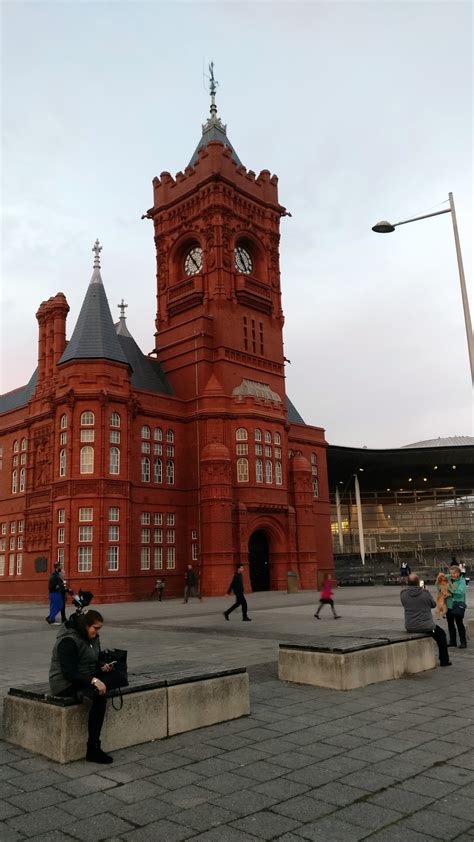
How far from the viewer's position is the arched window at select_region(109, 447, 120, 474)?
38500 mm

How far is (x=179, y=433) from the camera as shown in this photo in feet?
147

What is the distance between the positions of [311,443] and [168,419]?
1484 centimetres

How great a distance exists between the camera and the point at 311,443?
177ft

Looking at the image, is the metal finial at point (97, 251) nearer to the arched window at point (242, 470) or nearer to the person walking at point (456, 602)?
the arched window at point (242, 470)

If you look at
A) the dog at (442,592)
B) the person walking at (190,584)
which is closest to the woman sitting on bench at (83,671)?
the dog at (442,592)

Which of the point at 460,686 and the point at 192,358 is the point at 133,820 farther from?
the point at 192,358

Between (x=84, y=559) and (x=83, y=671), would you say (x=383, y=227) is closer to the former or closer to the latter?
(x=83, y=671)

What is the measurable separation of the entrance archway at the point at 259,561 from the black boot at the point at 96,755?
37741mm

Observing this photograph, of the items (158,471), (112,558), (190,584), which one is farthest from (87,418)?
(190,584)

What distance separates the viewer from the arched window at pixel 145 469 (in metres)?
42.0

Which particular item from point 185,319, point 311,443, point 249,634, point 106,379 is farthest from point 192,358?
point 249,634

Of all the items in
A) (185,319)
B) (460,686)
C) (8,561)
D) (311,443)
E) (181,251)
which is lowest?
(460,686)

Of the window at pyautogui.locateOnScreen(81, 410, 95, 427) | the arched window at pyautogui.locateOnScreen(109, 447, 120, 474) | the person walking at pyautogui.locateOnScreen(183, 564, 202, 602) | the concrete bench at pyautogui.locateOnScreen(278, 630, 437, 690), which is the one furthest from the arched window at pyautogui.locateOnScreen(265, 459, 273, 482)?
the concrete bench at pyautogui.locateOnScreen(278, 630, 437, 690)

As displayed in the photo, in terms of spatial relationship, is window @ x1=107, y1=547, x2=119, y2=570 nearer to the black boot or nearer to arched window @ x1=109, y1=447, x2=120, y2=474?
arched window @ x1=109, y1=447, x2=120, y2=474
